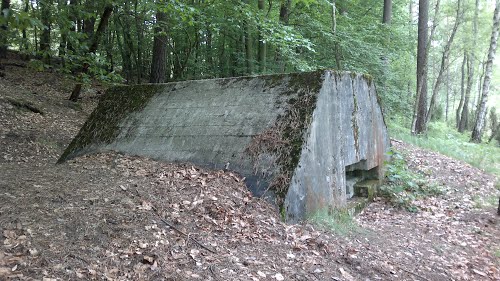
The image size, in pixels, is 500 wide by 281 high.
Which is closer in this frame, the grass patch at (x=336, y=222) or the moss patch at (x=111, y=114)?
the grass patch at (x=336, y=222)

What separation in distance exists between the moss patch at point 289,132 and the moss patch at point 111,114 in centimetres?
290

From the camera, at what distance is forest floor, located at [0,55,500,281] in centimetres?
315

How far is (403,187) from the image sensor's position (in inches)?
313

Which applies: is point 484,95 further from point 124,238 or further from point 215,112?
point 124,238

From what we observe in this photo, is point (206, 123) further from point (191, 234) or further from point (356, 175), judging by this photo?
point (356, 175)

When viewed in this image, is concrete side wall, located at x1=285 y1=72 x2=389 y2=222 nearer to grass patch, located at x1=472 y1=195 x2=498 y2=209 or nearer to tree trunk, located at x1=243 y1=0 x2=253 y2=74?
grass patch, located at x1=472 y1=195 x2=498 y2=209

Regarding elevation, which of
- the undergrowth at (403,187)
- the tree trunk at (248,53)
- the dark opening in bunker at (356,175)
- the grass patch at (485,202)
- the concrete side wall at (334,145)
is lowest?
the grass patch at (485,202)

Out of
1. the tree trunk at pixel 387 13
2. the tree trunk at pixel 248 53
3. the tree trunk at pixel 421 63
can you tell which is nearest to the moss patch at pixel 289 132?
the tree trunk at pixel 248 53

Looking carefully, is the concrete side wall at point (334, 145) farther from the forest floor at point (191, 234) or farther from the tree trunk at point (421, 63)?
the tree trunk at point (421, 63)

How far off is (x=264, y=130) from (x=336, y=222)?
5.41ft

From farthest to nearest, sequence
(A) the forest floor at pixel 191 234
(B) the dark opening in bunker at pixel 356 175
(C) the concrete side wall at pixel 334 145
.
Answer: (B) the dark opening in bunker at pixel 356 175 → (C) the concrete side wall at pixel 334 145 → (A) the forest floor at pixel 191 234

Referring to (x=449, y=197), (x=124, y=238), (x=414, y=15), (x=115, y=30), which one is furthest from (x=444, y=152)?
(x=414, y=15)

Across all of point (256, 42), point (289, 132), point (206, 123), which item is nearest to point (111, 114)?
point (206, 123)

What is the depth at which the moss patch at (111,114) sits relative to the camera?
722cm
